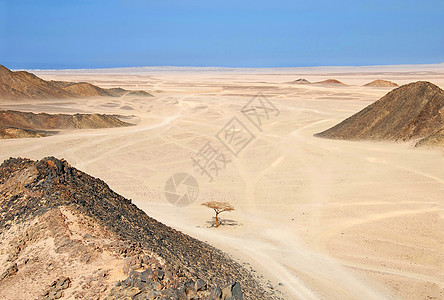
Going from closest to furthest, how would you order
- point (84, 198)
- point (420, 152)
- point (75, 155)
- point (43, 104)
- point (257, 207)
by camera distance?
point (84, 198), point (257, 207), point (420, 152), point (75, 155), point (43, 104)

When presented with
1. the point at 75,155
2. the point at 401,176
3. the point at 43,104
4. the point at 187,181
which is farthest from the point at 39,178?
the point at 43,104

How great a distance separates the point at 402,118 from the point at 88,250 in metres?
26.5

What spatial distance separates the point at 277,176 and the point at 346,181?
369 cm

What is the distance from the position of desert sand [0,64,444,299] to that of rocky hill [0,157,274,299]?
2608mm

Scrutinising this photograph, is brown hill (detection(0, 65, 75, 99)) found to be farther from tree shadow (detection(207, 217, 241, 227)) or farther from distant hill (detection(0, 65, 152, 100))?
tree shadow (detection(207, 217, 241, 227))

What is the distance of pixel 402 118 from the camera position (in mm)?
29797

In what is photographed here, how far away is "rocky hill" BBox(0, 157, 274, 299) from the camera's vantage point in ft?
22.9

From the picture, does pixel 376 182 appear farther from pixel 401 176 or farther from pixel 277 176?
pixel 277 176

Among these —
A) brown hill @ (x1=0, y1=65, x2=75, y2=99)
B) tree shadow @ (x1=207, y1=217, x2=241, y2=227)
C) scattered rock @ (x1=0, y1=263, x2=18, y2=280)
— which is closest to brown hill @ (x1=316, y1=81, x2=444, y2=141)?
tree shadow @ (x1=207, y1=217, x2=241, y2=227)

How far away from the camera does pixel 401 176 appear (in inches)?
858

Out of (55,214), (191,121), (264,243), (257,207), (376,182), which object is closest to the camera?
(55,214)

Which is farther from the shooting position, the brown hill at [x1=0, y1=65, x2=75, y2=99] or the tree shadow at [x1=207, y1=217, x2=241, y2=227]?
the brown hill at [x1=0, y1=65, x2=75, y2=99]

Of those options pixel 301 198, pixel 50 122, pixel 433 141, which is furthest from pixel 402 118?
pixel 50 122

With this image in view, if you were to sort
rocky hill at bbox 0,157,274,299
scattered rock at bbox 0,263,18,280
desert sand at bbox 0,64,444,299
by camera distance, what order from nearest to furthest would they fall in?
rocky hill at bbox 0,157,274,299 < scattered rock at bbox 0,263,18,280 < desert sand at bbox 0,64,444,299
